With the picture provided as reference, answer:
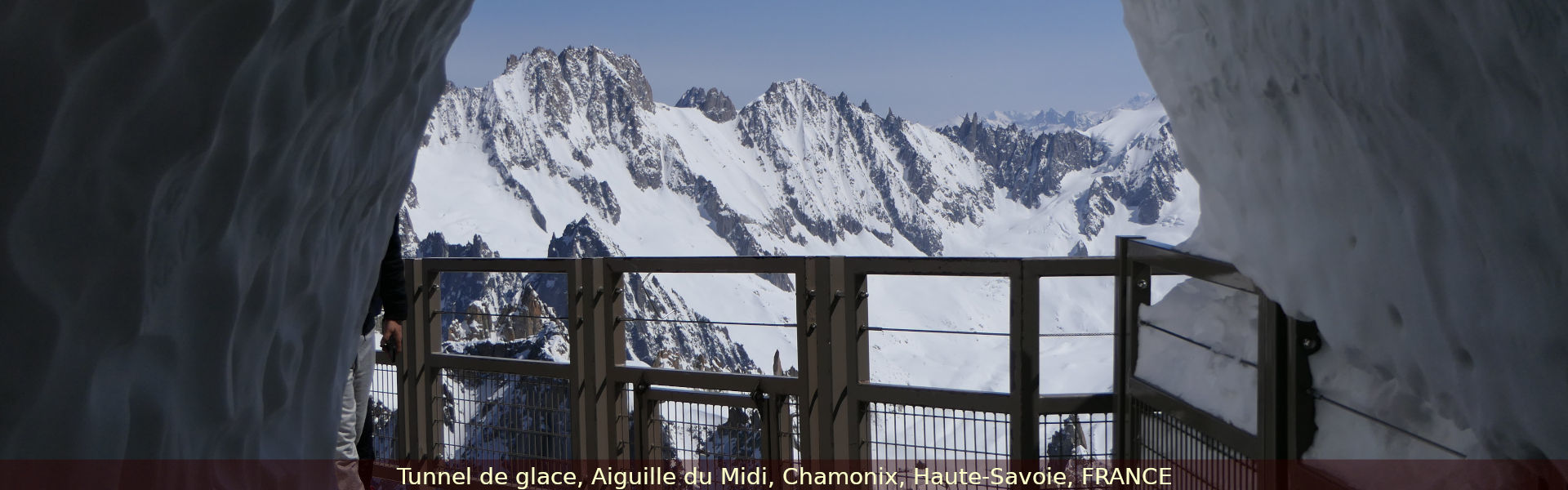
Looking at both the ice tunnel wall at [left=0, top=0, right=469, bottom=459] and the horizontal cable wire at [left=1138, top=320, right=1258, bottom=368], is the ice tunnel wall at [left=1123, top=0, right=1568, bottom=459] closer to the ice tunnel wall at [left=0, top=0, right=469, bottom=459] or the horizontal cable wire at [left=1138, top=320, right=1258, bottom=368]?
the horizontal cable wire at [left=1138, top=320, right=1258, bottom=368]

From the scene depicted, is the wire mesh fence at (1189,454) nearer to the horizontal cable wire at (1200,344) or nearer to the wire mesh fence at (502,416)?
the horizontal cable wire at (1200,344)

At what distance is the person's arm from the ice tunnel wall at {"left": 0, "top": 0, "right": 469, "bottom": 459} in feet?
3.64

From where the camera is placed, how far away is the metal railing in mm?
3123

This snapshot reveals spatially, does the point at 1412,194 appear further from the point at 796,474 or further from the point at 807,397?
the point at 796,474

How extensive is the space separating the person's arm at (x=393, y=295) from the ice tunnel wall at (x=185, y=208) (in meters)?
1.11

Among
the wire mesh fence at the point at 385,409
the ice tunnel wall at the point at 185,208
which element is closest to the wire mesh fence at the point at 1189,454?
the ice tunnel wall at the point at 185,208

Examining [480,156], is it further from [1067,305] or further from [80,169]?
[80,169]

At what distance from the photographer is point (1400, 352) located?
2.24 metres

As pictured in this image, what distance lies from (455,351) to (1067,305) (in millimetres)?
136236

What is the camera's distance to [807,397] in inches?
139

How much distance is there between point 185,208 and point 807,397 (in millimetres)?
2488

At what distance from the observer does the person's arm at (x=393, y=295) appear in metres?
2.93

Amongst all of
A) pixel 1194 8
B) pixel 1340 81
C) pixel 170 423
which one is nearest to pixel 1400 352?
pixel 1340 81

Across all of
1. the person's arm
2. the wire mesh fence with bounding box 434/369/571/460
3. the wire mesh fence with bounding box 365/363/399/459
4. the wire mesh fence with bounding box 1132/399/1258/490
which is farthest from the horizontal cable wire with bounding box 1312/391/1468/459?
the wire mesh fence with bounding box 365/363/399/459
